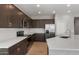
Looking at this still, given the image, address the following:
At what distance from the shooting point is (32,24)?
9.51 metres

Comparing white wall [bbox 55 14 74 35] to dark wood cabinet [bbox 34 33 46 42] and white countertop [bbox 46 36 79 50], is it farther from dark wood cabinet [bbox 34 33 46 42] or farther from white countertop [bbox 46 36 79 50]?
white countertop [bbox 46 36 79 50]

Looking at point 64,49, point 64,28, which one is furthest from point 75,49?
point 64,28

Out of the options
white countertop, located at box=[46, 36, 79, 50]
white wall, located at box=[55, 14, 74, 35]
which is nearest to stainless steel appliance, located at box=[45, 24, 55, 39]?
white wall, located at box=[55, 14, 74, 35]

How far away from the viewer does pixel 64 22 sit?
8.10 meters

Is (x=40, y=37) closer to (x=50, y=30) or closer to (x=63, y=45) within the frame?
(x=50, y=30)

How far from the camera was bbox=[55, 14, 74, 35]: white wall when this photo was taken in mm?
8023

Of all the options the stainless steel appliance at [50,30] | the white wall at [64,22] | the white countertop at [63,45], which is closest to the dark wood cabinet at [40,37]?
the stainless steel appliance at [50,30]

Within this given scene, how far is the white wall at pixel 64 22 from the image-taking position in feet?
26.3

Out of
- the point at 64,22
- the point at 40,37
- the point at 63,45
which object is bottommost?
the point at 40,37

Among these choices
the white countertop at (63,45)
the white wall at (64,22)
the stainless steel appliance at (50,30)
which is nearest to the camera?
the white countertop at (63,45)

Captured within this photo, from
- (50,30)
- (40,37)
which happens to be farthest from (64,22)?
(40,37)

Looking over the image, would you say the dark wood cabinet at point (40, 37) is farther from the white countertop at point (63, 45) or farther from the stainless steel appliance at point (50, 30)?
the white countertop at point (63, 45)
